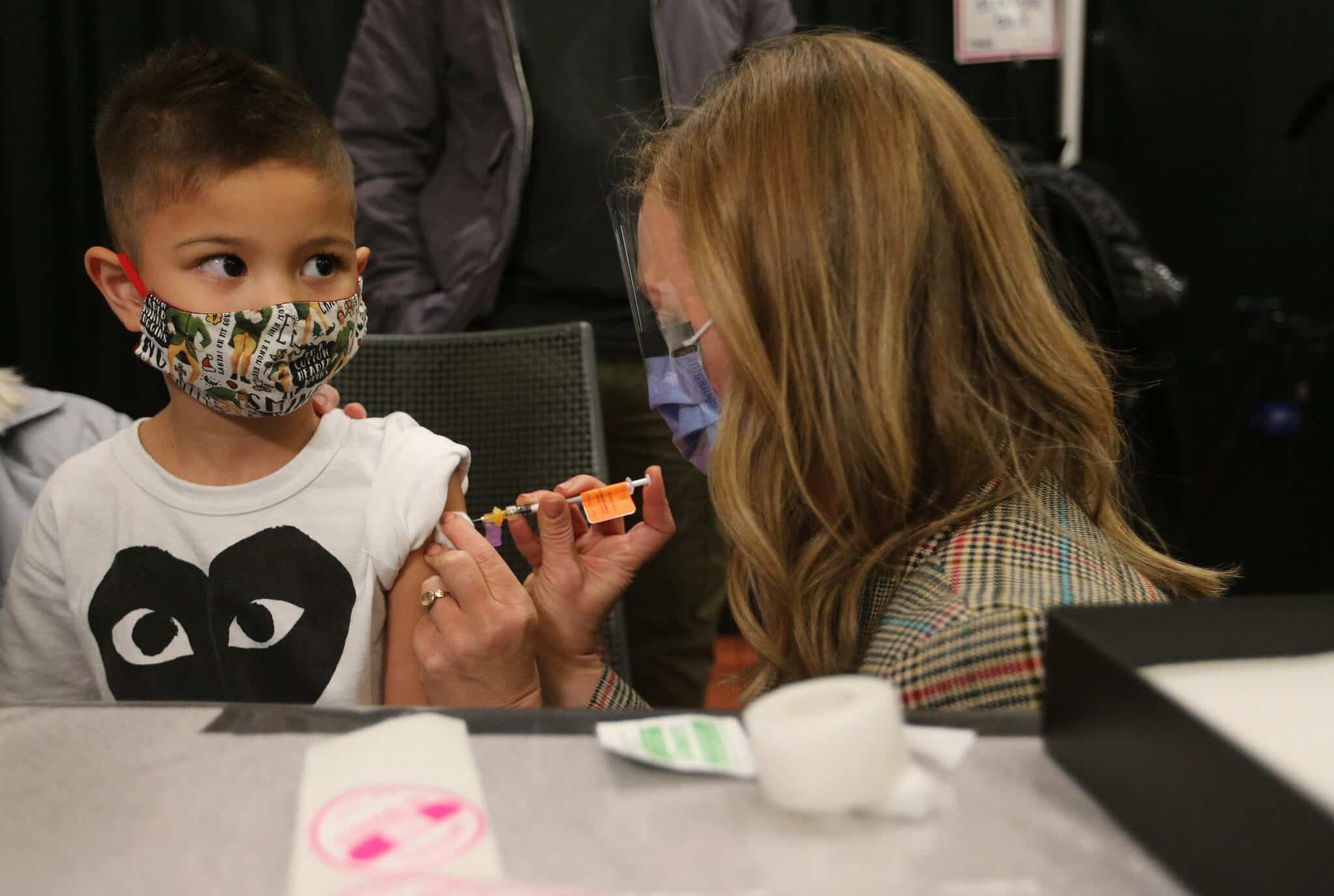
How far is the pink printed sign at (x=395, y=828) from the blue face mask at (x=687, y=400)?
21.4 inches

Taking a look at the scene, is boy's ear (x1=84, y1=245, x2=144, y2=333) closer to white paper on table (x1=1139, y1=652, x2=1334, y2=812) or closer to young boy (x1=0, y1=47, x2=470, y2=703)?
young boy (x1=0, y1=47, x2=470, y2=703)

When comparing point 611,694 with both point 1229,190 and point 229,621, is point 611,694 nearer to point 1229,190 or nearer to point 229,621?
point 229,621

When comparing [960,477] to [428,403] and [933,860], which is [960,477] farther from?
[428,403]

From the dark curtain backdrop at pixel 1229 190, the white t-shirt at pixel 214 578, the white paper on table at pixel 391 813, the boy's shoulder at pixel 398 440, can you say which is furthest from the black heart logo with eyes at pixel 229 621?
the dark curtain backdrop at pixel 1229 190

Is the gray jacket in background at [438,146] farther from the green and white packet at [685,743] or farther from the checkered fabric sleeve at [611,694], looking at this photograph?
the green and white packet at [685,743]

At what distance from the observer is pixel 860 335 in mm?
761

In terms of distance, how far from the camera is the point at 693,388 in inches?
38.9

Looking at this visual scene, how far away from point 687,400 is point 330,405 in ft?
1.21

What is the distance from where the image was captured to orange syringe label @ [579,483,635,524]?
984mm

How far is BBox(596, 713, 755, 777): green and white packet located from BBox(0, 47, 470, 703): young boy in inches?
20.5

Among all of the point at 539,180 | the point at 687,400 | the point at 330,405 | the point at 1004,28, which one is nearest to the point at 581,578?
the point at 687,400

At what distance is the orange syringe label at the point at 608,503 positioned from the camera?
0.98 meters

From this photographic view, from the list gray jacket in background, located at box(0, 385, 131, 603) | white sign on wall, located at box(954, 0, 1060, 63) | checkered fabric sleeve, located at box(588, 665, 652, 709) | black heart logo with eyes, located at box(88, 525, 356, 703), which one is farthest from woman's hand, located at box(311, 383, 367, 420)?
white sign on wall, located at box(954, 0, 1060, 63)

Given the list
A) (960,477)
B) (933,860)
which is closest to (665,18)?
(960,477)
